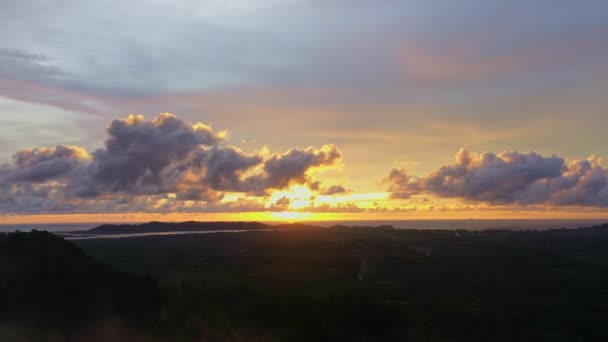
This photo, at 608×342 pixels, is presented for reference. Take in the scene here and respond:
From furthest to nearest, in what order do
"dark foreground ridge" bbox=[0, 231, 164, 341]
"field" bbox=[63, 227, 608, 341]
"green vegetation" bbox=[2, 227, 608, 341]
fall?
"field" bbox=[63, 227, 608, 341]
"green vegetation" bbox=[2, 227, 608, 341]
"dark foreground ridge" bbox=[0, 231, 164, 341]

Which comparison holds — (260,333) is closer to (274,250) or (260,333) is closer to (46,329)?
(46,329)

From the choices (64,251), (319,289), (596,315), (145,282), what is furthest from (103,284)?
(596,315)

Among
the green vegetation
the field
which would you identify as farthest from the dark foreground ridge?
the field

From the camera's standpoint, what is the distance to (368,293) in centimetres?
4181

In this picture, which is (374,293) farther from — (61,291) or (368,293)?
(61,291)

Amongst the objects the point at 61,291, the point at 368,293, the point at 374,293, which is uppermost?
the point at 61,291

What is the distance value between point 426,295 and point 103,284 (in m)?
43.1

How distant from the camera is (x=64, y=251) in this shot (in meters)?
42.0

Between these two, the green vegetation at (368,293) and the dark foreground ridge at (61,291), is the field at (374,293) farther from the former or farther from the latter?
the dark foreground ridge at (61,291)

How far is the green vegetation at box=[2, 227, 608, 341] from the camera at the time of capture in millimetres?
33875

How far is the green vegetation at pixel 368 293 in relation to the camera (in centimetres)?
3388

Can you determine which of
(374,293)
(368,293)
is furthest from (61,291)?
(374,293)

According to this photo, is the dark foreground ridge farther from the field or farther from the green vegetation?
the field

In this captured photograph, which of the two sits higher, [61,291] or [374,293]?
[61,291]
